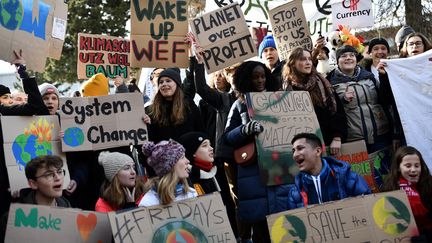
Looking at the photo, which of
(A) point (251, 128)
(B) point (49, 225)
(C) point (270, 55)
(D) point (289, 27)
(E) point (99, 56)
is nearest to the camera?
(B) point (49, 225)

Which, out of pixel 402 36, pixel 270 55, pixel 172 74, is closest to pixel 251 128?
pixel 172 74

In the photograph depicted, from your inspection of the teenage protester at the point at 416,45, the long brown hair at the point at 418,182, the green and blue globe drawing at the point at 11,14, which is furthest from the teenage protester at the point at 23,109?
the teenage protester at the point at 416,45

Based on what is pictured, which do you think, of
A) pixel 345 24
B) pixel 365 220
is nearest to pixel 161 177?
pixel 365 220

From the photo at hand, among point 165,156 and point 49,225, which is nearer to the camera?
point 49,225

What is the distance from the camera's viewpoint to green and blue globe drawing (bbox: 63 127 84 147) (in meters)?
6.37

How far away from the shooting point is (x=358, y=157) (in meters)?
6.77

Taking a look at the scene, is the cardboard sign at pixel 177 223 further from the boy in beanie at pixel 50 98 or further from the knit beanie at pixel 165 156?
the boy in beanie at pixel 50 98

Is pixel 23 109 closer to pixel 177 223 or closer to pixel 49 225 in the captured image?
pixel 49 225

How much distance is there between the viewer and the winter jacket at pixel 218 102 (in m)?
6.79

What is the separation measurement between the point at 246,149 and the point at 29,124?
1.72 meters

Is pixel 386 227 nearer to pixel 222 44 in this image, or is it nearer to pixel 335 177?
pixel 335 177

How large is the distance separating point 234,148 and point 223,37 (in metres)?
1.43

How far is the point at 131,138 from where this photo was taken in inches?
259

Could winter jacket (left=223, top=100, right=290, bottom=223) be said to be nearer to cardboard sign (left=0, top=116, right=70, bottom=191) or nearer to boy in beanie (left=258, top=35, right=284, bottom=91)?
cardboard sign (left=0, top=116, right=70, bottom=191)
